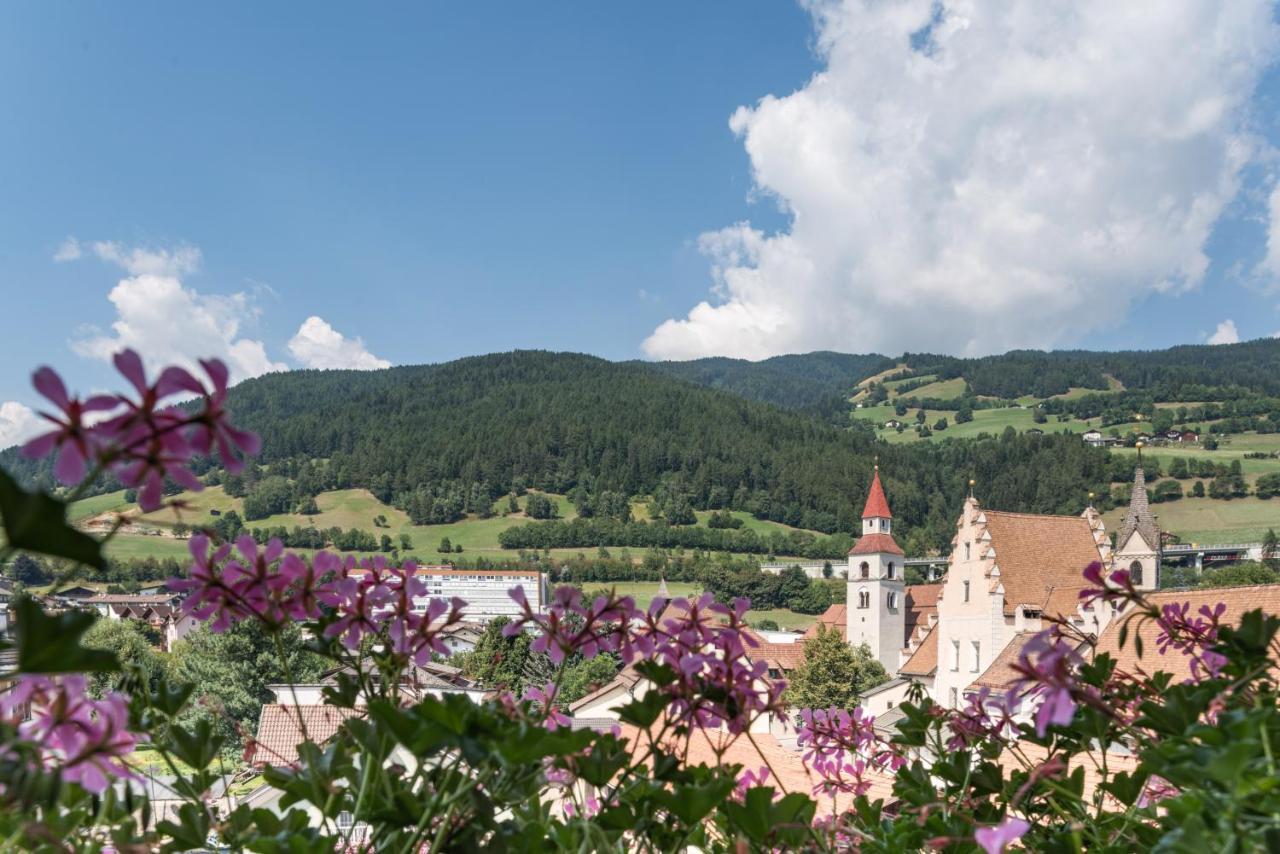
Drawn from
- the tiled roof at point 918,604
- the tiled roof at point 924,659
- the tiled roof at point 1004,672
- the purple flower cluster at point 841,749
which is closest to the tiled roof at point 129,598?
the tiled roof at point 918,604

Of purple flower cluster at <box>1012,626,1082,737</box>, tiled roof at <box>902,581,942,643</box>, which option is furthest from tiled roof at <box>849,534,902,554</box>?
Answer: purple flower cluster at <box>1012,626,1082,737</box>

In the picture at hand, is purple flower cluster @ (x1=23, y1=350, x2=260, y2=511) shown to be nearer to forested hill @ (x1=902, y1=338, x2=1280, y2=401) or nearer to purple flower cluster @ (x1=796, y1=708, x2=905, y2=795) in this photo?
purple flower cluster @ (x1=796, y1=708, x2=905, y2=795)

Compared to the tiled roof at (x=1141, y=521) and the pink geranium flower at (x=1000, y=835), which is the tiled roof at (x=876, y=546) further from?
the pink geranium flower at (x=1000, y=835)

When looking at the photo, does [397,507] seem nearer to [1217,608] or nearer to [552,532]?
[552,532]

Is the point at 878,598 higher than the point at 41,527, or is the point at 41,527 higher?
the point at 41,527

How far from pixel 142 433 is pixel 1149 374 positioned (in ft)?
665

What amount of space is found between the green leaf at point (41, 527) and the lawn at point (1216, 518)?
11708 cm

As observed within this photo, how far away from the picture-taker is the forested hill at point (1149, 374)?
529 ft

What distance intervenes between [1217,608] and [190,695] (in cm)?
182

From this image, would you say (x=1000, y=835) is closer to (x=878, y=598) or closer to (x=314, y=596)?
(x=314, y=596)

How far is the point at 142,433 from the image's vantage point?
695mm

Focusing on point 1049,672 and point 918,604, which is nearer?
point 1049,672

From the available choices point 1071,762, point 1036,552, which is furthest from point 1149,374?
point 1071,762

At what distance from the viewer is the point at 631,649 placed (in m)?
1.27
